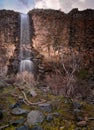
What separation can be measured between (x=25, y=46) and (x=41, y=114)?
22.3m

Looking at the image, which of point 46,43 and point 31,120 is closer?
point 31,120

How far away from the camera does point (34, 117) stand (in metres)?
9.02

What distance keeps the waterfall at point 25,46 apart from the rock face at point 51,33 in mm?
566

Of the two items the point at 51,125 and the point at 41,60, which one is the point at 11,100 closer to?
the point at 51,125

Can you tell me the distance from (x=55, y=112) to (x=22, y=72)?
17933 mm

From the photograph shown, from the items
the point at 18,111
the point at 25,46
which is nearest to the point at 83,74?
the point at 25,46

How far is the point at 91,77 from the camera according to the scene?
3050 cm

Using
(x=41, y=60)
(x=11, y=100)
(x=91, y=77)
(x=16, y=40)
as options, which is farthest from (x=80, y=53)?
(x=11, y=100)

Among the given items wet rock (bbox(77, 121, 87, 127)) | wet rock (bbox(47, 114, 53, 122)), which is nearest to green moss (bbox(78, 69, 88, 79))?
wet rock (bbox(47, 114, 53, 122))

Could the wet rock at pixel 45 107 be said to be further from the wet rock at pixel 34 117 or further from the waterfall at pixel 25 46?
the waterfall at pixel 25 46

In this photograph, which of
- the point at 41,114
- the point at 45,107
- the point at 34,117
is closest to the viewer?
the point at 34,117

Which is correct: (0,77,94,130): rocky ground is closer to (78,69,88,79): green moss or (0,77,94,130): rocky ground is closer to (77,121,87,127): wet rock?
(77,121,87,127): wet rock

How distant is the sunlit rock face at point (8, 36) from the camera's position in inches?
1175

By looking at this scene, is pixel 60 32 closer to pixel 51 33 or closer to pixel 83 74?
pixel 51 33
